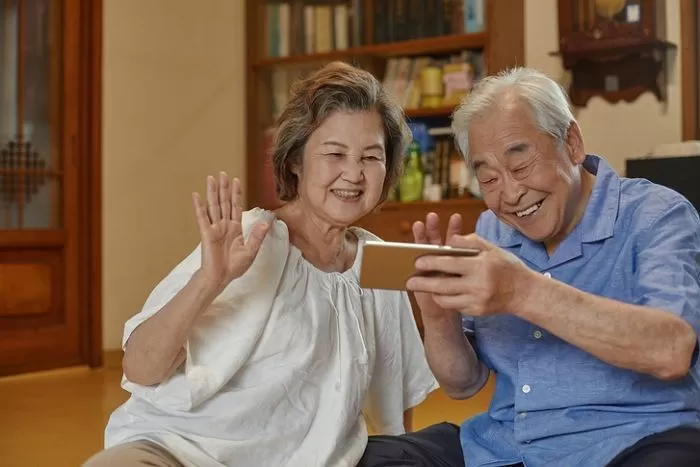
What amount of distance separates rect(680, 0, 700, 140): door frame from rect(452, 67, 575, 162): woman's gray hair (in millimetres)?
2817

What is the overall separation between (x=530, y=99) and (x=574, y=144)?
4.5 inches

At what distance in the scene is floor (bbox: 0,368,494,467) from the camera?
110 inches

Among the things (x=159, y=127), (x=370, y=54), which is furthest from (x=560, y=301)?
(x=159, y=127)

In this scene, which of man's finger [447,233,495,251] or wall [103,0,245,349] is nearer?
man's finger [447,233,495,251]

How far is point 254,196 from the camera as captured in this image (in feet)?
18.3

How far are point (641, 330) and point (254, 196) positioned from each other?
443cm

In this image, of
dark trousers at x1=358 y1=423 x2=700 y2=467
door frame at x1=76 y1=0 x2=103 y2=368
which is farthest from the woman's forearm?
door frame at x1=76 y1=0 x2=103 y2=368

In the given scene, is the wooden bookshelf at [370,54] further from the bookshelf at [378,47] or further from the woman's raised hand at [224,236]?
the woman's raised hand at [224,236]

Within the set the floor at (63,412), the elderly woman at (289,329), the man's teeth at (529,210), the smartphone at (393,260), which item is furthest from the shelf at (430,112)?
the smartphone at (393,260)

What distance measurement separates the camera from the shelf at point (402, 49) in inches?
189

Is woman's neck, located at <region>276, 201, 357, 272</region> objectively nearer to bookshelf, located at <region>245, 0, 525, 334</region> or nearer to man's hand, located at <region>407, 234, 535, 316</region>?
man's hand, located at <region>407, 234, 535, 316</region>

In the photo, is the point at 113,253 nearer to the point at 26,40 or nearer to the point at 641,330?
the point at 26,40

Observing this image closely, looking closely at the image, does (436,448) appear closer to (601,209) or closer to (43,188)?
(601,209)

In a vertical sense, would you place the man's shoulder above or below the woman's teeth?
below
